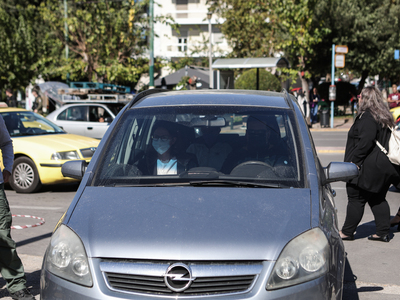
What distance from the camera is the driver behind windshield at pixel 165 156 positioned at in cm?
366

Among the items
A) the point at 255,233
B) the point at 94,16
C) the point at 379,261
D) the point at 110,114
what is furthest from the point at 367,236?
the point at 94,16

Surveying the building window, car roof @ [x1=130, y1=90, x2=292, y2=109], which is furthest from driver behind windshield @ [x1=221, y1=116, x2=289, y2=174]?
the building window

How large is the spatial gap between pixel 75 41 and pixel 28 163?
19.1 metres

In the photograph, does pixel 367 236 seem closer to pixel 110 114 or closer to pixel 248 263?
pixel 248 263

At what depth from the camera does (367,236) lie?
6.67 meters

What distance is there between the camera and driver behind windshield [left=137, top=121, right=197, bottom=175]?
3656 mm

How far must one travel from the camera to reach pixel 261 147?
3764mm

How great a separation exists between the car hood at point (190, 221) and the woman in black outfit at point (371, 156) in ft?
10.2

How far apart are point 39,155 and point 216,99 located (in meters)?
6.42

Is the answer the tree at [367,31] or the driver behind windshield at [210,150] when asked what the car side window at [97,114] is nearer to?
the driver behind windshield at [210,150]

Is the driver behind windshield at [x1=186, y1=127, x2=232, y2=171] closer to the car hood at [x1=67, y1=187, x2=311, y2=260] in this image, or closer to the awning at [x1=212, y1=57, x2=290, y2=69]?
the car hood at [x1=67, y1=187, x2=311, y2=260]

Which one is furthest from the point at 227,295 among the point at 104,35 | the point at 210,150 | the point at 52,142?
the point at 104,35

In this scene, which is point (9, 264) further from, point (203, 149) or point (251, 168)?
point (251, 168)

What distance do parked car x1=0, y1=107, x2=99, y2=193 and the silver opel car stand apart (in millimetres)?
5975
